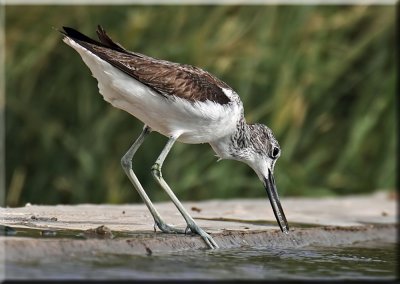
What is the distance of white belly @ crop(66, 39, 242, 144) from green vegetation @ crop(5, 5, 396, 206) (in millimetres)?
3043

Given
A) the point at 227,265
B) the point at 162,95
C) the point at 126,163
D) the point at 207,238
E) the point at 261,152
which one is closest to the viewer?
the point at 227,265

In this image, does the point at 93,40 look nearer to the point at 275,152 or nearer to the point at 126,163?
the point at 126,163

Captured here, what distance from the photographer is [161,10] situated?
31.5 ft

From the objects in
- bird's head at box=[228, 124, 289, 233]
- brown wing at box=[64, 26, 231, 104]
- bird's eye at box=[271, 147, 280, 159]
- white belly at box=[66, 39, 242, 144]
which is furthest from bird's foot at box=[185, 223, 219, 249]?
bird's eye at box=[271, 147, 280, 159]

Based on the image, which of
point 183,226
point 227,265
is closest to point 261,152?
point 183,226

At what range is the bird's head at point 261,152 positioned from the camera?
6.45 m

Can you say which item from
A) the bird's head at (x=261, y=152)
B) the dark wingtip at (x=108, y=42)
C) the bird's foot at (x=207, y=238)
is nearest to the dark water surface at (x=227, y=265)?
the bird's foot at (x=207, y=238)

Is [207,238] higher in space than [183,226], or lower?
lower

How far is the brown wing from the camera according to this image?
→ 5895 mm

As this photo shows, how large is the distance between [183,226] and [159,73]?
93 centimetres

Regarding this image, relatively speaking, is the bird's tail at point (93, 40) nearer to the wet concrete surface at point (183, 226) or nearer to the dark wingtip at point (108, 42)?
the dark wingtip at point (108, 42)

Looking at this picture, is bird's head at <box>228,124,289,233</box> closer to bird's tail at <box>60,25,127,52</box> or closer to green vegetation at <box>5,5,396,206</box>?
bird's tail at <box>60,25,127,52</box>

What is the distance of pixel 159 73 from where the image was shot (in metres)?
5.98

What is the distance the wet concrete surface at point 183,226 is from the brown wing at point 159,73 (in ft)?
2.63
